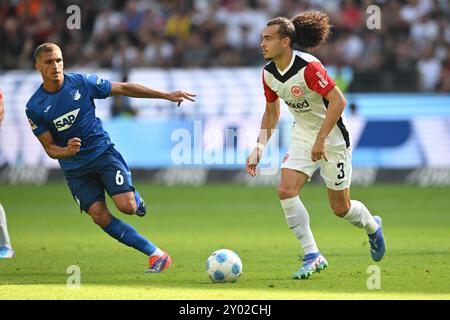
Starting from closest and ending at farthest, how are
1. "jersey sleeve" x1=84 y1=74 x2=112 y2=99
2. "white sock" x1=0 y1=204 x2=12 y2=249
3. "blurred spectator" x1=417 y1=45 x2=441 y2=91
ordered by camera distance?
"jersey sleeve" x1=84 y1=74 x2=112 y2=99, "white sock" x1=0 y1=204 x2=12 y2=249, "blurred spectator" x1=417 y1=45 x2=441 y2=91

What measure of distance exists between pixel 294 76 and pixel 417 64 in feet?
39.1

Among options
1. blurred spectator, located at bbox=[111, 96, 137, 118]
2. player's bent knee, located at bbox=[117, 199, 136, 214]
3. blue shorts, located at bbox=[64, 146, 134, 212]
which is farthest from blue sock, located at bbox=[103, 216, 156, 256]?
blurred spectator, located at bbox=[111, 96, 137, 118]

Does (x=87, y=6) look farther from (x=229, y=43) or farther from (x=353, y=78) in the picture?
(x=353, y=78)

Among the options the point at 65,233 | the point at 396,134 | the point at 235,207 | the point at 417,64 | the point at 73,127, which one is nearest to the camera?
the point at 73,127

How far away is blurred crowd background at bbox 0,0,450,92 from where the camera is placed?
1973 cm

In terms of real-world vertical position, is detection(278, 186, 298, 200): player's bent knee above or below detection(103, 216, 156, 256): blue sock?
above

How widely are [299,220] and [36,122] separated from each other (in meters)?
2.49

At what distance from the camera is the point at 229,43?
20.9 m

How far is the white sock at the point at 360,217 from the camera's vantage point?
8672 mm

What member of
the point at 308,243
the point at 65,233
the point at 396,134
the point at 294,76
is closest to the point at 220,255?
the point at 308,243

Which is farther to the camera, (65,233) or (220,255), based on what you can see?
(65,233)

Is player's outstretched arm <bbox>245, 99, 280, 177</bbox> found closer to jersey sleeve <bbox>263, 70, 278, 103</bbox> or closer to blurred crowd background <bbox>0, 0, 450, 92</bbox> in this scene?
jersey sleeve <bbox>263, 70, 278, 103</bbox>

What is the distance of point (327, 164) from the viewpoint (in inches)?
337
